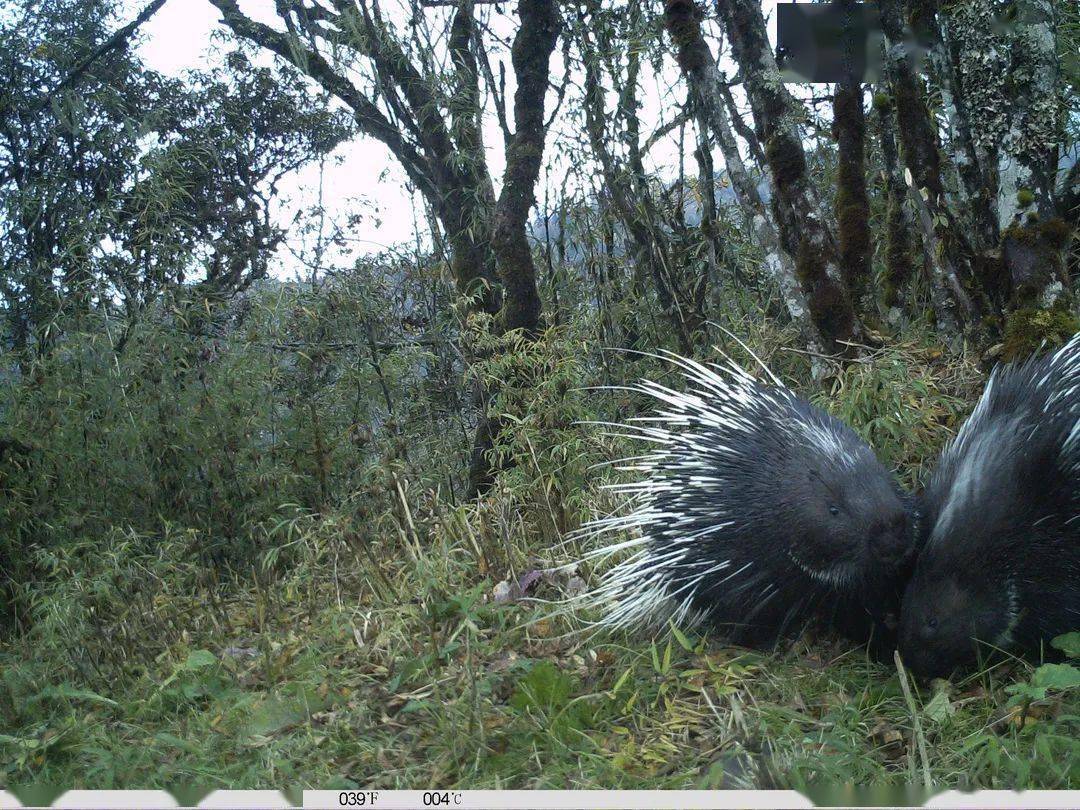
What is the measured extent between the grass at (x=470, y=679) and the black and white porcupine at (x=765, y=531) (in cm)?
12

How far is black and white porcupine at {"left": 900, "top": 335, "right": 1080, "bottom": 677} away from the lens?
2516 mm

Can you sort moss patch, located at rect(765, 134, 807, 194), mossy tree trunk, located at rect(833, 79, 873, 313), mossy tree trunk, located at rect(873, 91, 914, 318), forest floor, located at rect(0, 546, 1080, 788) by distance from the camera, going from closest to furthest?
forest floor, located at rect(0, 546, 1080, 788) < moss patch, located at rect(765, 134, 807, 194) < mossy tree trunk, located at rect(833, 79, 873, 313) < mossy tree trunk, located at rect(873, 91, 914, 318)

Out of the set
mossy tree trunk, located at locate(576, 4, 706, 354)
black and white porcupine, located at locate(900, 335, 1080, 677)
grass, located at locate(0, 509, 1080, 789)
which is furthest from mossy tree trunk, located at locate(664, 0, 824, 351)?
grass, located at locate(0, 509, 1080, 789)

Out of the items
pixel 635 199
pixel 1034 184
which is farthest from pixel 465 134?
pixel 1034 184

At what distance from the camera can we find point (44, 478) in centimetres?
464

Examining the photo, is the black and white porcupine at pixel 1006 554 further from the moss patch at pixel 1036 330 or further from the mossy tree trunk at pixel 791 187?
the mossy tree trunk at pixel 791 187

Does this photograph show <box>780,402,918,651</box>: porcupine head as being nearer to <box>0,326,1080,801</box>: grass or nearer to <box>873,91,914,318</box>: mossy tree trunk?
<box>0,326,1080,801</box>: grass

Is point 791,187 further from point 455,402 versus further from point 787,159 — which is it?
point 455,402

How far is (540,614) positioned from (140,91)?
6.77 m

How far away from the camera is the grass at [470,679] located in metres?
2.23

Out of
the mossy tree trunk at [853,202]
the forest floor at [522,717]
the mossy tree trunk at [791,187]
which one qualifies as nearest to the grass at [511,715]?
the forest floor at [522,717]

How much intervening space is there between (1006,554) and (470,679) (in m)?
1.50

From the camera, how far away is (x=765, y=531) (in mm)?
2826

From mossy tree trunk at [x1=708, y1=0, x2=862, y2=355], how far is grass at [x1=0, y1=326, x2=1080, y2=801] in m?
0.33
